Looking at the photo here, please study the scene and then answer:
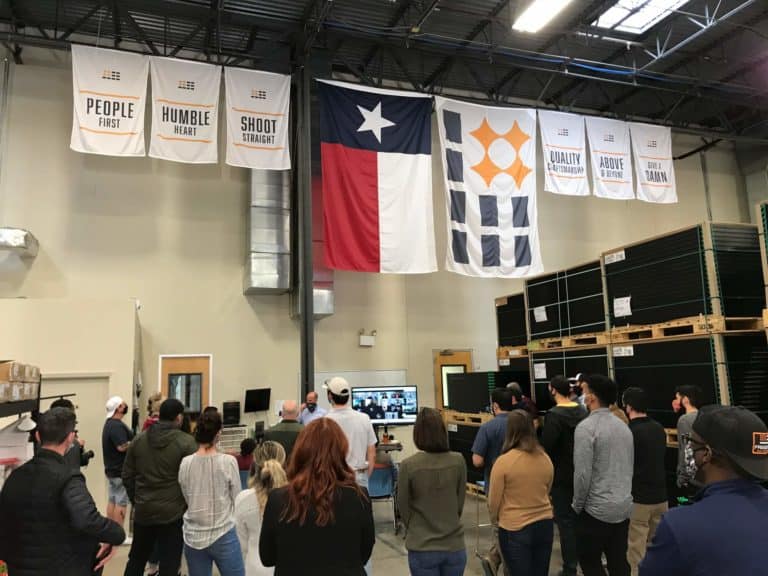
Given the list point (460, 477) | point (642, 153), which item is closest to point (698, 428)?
point (460, 477)

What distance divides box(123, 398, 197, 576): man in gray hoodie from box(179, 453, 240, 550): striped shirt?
0.72 feet

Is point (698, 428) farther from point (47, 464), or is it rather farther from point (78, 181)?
point (78, 181)

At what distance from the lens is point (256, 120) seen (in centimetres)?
835

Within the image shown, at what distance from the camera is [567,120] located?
9.81 metres

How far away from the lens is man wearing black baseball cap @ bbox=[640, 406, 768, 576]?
4.94 ft

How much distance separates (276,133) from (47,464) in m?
6.37

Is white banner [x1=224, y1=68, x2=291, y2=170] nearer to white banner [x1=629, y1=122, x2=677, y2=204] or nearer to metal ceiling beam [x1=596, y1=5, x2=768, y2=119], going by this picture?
white banner [x1=629, y1=122, x2=677, y2=204]

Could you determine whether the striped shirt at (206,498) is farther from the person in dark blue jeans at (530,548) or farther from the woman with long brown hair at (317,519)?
the person in dark blue jeans at (530,548)

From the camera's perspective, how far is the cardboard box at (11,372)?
3.43m

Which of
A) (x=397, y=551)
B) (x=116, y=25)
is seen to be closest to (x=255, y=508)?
(x=397, y=551)

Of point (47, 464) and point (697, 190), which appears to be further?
point (697, 190)

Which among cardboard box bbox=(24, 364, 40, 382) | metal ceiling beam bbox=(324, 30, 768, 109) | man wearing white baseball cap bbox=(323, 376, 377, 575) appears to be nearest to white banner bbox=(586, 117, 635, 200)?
metal ceiling beam bbox=(324, 30, 768, 109)

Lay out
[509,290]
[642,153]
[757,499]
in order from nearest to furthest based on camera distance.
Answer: [757,499] < [642,153] < [509,290]

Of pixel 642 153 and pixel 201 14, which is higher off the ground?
pixel 201 14
